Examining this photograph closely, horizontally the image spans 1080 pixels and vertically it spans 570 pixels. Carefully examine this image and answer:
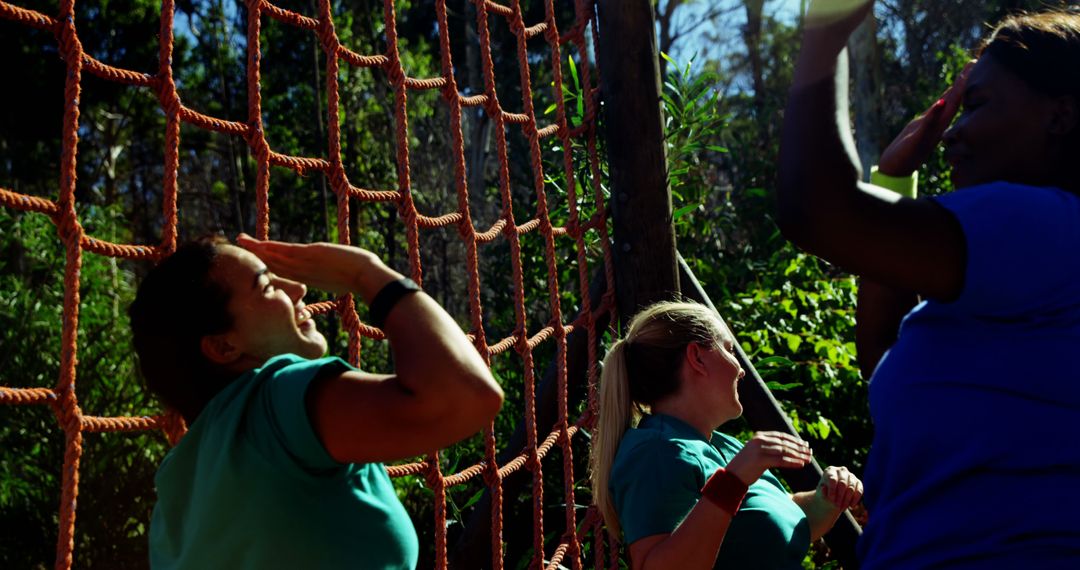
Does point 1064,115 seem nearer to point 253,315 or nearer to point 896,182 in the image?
point 896,182

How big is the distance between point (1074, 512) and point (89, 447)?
160 inches

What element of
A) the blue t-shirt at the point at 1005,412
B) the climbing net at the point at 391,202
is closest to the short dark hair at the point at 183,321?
the climbing net at the point at 391,202

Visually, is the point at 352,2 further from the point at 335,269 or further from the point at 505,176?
the point at 335,269

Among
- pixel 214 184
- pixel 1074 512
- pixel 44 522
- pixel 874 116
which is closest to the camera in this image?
pixel 1074 512

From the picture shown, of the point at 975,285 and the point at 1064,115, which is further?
the point at 1064,115

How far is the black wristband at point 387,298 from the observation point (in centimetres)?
126

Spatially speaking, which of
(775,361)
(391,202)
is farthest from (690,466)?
(775,361)

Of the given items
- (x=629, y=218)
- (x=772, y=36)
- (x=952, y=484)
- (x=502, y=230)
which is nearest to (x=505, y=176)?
(x=502, y=230)

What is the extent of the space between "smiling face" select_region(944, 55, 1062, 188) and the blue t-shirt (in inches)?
3.4

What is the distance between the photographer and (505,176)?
8.30 feet

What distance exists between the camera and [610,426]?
1975 millimetres

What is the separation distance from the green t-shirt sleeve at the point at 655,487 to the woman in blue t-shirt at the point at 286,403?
49cm

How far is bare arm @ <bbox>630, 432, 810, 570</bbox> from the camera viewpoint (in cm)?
166

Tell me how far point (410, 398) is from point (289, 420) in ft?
0.46
